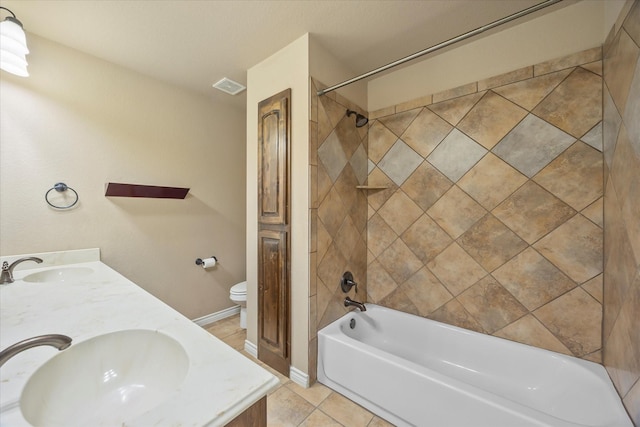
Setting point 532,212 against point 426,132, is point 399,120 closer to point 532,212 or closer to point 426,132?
point 426,132

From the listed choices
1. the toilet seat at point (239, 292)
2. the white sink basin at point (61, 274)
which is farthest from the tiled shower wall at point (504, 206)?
the white sink basin at point (61, 274)

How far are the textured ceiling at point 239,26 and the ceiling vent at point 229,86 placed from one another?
0.21 meters

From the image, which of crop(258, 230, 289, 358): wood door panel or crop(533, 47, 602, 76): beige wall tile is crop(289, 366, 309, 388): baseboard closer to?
crop(258, 230, 289, 358): wood door panel

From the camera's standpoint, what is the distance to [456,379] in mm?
1425

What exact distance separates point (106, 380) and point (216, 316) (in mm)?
2082

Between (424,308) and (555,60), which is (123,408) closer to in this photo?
(424,308)

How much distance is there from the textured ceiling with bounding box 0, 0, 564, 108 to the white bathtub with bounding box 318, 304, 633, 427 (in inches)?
80.0

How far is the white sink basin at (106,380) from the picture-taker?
61cm

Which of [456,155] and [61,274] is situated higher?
[456,155]

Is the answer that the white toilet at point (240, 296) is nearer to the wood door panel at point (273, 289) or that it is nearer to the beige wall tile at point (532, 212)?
the wood door panel at point (273, 289)

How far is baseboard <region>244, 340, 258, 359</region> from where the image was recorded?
2.06 metres

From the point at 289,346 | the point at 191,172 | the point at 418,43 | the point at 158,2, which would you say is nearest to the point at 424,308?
the point at 289,346

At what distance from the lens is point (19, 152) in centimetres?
161

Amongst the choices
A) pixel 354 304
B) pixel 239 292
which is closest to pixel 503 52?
pixel 354 304
